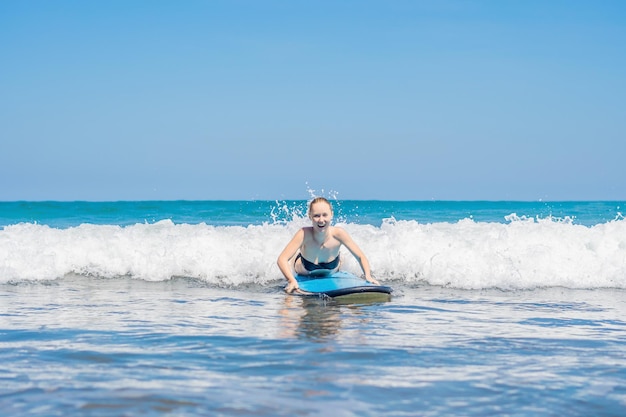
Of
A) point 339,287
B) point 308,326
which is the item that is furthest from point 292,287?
point 308,326

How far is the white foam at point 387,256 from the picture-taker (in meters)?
11.9

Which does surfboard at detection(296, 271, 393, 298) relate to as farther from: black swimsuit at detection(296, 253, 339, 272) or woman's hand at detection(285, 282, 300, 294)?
black swimsuit at detection(296, 253, 339, 272)

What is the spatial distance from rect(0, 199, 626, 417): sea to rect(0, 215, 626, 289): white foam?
0.04 m

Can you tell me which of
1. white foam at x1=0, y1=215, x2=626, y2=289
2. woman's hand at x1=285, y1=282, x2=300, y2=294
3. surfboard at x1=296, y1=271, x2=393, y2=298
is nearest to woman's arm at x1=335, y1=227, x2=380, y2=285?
surfboard at x1=296, y1=271, x2=393, y2=298

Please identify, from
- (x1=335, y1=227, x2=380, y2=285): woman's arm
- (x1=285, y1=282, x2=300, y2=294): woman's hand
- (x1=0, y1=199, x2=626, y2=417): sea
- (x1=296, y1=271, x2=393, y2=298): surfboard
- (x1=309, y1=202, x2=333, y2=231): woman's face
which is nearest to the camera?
(x1=0, y1=199, x2=626, y2=417): sea

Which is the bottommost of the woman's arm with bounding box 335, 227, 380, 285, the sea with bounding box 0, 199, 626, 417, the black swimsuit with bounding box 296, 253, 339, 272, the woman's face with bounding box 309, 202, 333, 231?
the sea with bounding box 0, 199, 626, 417

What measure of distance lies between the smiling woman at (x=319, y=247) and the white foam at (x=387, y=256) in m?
2.12

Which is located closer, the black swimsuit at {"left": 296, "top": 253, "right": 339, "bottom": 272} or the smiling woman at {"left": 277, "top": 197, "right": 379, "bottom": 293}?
the smiling woman at {"left": 277, "top": 197, "right": 379, "bottom": 293}

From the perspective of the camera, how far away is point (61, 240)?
13891mm

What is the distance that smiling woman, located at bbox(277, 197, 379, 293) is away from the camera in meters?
9.53

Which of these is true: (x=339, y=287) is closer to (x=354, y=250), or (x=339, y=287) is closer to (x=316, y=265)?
(x=354, y=250)

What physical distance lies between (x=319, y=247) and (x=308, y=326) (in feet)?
9.94

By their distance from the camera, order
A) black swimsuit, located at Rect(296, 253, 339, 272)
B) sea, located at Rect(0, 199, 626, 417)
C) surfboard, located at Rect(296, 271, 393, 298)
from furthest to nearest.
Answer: black swimsuit, located at Rect(296, 253, 339, 272) < surfboard, located at Rect(296, 271, 393, 298) < sea, located at Rect(0, 199, 626, 417)

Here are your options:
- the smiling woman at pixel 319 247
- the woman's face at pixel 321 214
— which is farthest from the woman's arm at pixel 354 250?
the woman's face at pixel 321 214
